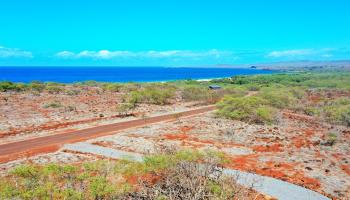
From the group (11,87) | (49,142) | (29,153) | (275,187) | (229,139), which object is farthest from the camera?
(11,87)

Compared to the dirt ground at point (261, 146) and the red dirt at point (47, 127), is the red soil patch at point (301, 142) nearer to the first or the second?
the dirt ground at point (261, 146)

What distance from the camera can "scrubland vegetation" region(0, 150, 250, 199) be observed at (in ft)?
28.9

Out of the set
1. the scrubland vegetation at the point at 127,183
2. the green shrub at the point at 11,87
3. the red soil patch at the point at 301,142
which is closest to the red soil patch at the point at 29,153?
the scrubland vegetation at the point at 127,183

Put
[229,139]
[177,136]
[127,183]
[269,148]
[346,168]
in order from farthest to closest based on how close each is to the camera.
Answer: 1. [177,136]
2. [229,139]
3. [269,148]
4. [346,168]
5. [127,183]

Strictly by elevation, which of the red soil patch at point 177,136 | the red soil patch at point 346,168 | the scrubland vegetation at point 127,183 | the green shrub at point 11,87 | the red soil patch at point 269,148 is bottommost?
the red soil patch at point 346,168

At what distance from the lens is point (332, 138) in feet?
73.2

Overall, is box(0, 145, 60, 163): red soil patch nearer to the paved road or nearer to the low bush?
the paved road

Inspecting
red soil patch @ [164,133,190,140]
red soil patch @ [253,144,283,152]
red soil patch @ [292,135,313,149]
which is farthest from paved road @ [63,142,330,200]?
red soil patch @ [292,135,313,149]

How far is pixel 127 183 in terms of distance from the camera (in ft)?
34.3

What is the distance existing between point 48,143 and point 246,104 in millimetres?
19465

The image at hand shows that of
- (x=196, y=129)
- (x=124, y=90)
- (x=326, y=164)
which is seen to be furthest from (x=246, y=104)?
(x=124, y=90)

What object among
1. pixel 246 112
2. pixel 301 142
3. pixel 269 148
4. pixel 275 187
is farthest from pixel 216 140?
pixel 246 112

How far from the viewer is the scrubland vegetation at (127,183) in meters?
8.82

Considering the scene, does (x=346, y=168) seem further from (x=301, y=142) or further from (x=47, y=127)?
(x=47, y=127)
